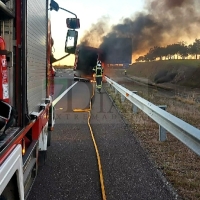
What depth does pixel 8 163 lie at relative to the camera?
91.0 inches

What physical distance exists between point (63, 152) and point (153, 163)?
1616mm

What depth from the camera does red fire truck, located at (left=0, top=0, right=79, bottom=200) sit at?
8.33 ft

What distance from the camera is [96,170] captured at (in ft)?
16.6

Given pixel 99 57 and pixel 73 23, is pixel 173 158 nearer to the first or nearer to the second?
pixel 73 23

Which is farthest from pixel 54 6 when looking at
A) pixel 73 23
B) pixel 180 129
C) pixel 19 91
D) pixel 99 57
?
pixel 99 57

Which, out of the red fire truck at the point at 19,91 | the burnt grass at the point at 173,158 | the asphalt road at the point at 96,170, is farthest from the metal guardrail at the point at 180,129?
the red fire truck at the point at 19,91

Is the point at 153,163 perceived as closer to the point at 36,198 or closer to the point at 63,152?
the point at 63,152

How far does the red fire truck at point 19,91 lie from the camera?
8.33ft

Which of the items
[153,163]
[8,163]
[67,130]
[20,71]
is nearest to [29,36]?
[20,71]

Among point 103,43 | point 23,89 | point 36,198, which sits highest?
point 103,43

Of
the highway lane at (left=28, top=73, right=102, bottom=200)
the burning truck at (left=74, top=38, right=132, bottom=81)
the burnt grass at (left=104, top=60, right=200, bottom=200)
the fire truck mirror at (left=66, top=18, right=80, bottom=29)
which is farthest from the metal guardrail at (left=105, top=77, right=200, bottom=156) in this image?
the burning truck at (left=74, top=38, right=132, bottom=81)

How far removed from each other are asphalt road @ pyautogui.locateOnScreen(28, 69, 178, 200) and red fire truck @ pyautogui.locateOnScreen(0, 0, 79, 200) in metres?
0.69

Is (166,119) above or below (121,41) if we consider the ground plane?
below

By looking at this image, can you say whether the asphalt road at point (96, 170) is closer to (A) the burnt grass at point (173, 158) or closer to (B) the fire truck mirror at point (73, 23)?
(A) the burnt grass at point (173, 158)
